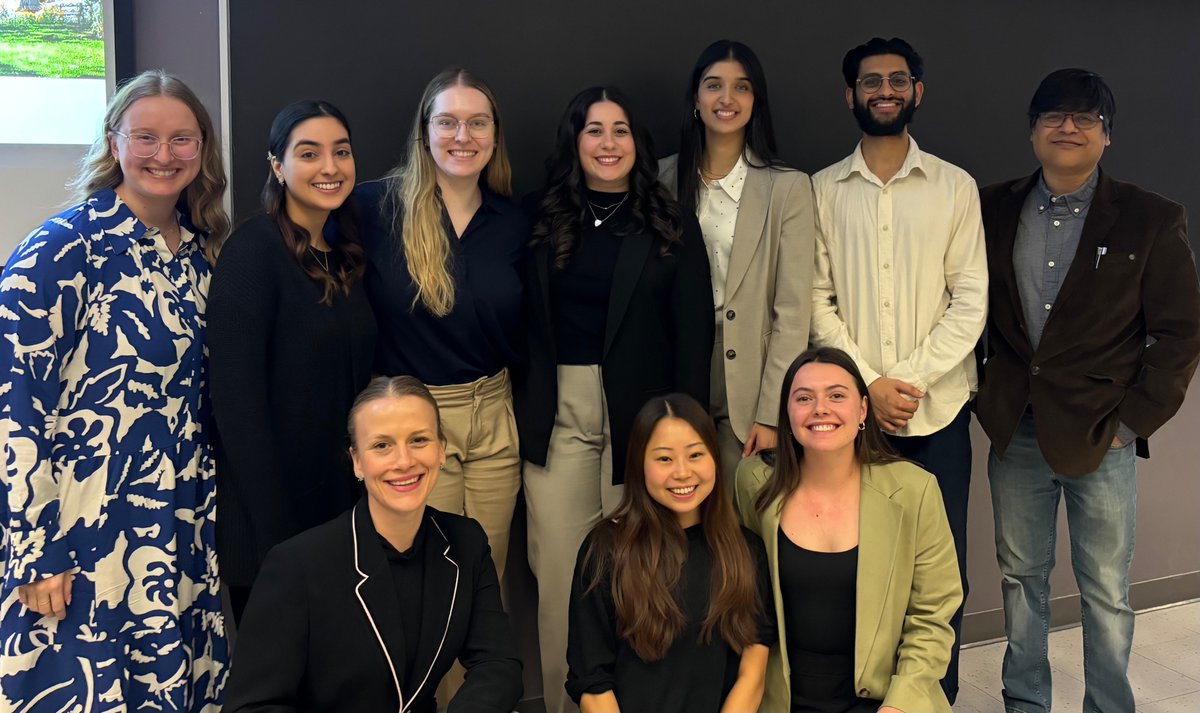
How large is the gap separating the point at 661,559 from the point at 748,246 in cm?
97

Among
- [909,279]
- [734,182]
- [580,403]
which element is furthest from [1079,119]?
[580,403]

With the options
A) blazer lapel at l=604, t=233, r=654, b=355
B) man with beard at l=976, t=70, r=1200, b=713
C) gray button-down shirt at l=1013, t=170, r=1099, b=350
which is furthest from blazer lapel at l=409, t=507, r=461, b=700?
Result: gray button-down shirt at l=1013, t=170, r=1099, b=350

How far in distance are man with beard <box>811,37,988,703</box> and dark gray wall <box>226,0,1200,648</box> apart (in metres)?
0.47

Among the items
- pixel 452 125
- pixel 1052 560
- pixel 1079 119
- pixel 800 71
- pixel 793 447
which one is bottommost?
Answer: pixel 1052 560

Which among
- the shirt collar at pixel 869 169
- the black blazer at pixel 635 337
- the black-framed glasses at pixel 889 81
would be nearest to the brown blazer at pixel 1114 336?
the shirt collar at pixel 869 169

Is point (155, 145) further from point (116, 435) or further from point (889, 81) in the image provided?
point (889, 81)

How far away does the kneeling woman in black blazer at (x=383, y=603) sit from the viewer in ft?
6.33

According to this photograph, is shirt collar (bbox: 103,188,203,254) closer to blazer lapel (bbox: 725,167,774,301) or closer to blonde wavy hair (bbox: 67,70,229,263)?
blonde wavy hair (bbox: 67,70,229,263)

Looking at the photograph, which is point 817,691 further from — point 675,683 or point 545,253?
point 545,253

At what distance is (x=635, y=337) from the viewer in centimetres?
268

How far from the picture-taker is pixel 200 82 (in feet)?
8.84

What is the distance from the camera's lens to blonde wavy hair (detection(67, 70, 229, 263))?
2.23 m

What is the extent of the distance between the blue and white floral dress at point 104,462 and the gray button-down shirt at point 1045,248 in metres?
2.38

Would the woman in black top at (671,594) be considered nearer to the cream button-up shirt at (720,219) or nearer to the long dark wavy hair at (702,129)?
the cream button-up shirt at (720,219)
